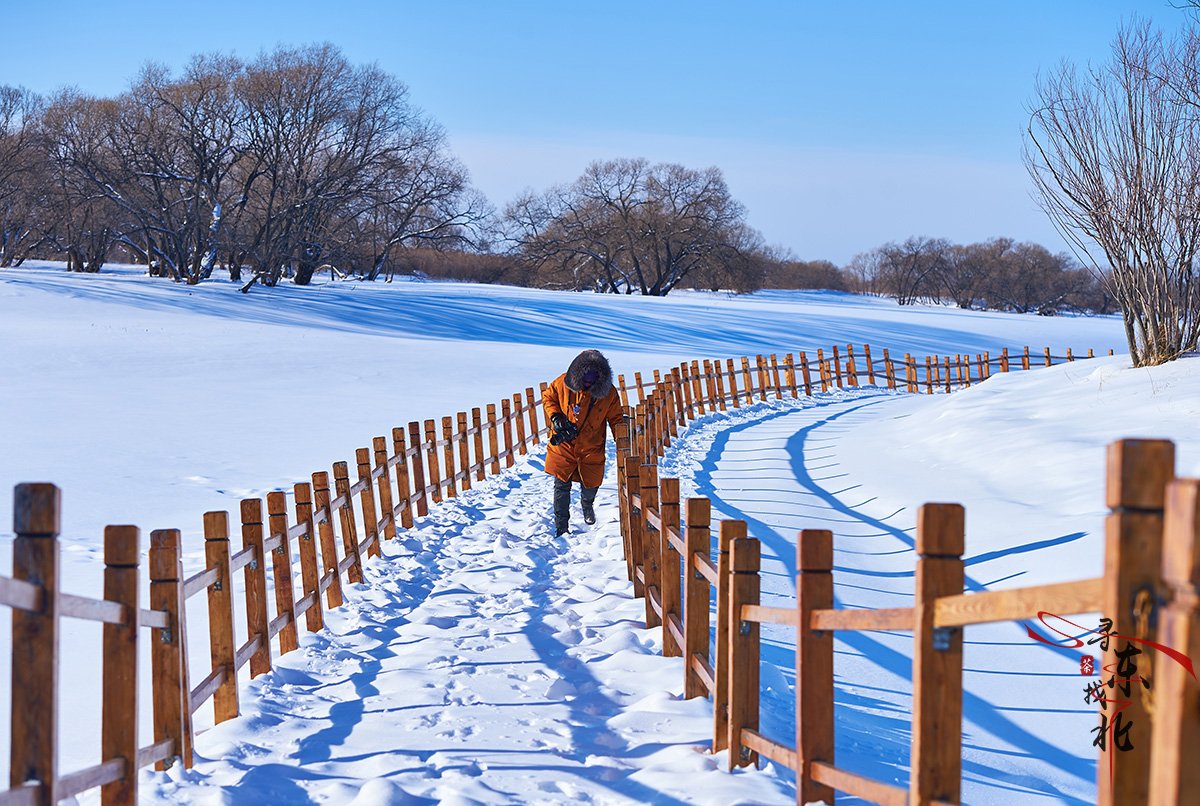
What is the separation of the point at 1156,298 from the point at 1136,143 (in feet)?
7.39

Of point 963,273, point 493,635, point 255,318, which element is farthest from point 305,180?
point 963,273

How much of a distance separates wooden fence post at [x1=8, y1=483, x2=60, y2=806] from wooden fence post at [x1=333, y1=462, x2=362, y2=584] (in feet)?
14.9

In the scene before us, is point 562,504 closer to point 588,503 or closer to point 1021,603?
point 588,503

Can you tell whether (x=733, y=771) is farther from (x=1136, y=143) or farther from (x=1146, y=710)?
(x=1136, y=143)

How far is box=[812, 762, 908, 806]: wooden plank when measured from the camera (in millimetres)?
2557

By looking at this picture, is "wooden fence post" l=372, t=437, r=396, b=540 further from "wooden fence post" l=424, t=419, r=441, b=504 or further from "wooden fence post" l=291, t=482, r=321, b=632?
"wooden fence post" l=291, t=482, r=321, b=632

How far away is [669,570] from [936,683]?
9.61 feet

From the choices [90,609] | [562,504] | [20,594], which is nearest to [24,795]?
[20,594]

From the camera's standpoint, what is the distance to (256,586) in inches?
Result: 198

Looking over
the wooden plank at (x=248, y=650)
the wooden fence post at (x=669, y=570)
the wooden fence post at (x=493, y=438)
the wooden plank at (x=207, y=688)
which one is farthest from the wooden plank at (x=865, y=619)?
the wooden fence post at (x=493, y=438)

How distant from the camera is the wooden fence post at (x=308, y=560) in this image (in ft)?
19.9

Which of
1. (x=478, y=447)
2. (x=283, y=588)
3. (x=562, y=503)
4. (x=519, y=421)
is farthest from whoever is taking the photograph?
(x=519, y=421)

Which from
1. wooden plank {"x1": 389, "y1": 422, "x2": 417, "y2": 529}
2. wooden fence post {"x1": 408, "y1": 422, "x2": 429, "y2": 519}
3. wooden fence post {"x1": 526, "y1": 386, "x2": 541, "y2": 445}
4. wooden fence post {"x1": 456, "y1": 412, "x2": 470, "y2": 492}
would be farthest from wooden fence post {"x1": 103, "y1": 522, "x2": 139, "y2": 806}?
wooden fence post {"x1": 526, "y1": 386, "x2": 541, "y2": 445}

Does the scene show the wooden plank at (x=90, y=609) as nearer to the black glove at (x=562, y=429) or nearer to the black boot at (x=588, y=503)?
the black glove at (x=562, y=429)
